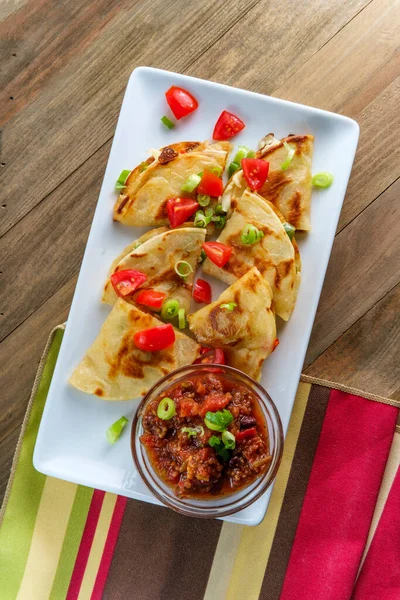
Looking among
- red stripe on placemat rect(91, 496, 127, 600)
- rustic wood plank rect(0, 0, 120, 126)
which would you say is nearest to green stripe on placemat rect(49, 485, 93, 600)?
red stripe on placemat rect(91, 496, 127, 600)

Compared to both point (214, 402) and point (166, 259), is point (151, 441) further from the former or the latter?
point (166, 259)

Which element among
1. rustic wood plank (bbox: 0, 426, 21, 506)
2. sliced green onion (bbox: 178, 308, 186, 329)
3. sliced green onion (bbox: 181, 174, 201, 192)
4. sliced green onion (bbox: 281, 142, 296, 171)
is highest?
sliced green onion (bbox: 281, 142, 296, 171)

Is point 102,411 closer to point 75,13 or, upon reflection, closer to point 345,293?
point 345,293

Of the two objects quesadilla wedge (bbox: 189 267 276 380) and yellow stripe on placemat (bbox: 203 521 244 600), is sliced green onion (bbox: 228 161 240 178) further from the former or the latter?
yellow stripe on placemat (bbox: 203 521 244 600)

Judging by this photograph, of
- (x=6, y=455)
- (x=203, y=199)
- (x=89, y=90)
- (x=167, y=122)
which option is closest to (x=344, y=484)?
(x=203, y=199)

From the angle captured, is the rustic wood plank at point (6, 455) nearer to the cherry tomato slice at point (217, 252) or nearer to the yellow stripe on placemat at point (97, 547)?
the yellow stripe on placemat at point (97, 547)

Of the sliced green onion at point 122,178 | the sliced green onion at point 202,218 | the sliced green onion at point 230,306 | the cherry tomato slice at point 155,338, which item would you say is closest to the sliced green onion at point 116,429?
the cherry tomato slice at point 155,338
